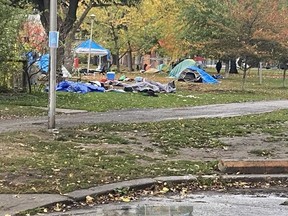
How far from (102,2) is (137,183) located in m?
27.2

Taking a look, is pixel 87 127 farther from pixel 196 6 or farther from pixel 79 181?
pixel 196 6

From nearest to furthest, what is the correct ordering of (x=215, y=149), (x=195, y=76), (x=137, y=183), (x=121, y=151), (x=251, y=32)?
(x=137, y=183) < (x=121, y=151) < (x=215, y=149) < (x=251, y=32) < (x=195, y=76)

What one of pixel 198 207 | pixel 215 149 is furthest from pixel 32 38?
pixel 198 207

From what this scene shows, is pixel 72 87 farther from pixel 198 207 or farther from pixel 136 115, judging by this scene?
pixel 198 207

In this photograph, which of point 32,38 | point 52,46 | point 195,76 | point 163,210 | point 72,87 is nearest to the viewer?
point 163,210

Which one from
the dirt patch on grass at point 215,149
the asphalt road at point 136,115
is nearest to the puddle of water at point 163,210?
the dirt patch on grass at point 215,149

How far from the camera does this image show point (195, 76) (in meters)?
43.6

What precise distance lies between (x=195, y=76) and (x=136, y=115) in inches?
1006

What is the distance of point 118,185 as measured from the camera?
8367mm

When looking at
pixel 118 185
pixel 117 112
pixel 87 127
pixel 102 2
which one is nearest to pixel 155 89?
pixel 102 2

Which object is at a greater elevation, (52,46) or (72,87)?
(52,46)

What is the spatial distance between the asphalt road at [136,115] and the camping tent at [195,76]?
19681 mm

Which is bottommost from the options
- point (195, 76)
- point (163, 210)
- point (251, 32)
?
point (195, 76)

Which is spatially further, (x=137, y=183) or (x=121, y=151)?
(x=121, y=151)
